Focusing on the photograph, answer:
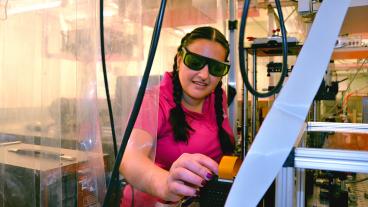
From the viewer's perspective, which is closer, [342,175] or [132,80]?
[132,80]

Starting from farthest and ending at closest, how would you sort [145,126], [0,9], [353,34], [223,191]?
[353,34]
[145,126]
[0,9]
[223,191]

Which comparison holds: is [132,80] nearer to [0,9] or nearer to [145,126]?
[145,126]

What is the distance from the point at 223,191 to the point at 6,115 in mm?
634

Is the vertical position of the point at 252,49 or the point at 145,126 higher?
the point at 252,49

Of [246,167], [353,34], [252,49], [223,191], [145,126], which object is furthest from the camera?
[252,49]

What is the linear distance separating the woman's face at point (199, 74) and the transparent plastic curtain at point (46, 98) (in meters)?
0.35

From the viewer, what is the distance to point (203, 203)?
518 mm

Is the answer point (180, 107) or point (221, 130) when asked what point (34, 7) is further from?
point (221, 130)

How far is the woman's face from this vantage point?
106 centimetres

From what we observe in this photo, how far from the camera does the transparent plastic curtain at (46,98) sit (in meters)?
0.78

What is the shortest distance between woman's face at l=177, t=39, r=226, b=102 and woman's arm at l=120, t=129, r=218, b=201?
266mm

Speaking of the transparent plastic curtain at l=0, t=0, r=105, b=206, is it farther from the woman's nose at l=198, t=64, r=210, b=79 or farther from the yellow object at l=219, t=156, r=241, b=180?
the yellow object at l=219, t=156, r=241, b=180

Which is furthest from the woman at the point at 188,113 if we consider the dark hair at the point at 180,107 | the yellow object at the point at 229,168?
the yellow object at the point at 229,168

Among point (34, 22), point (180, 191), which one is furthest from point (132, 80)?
point (180, 191)
